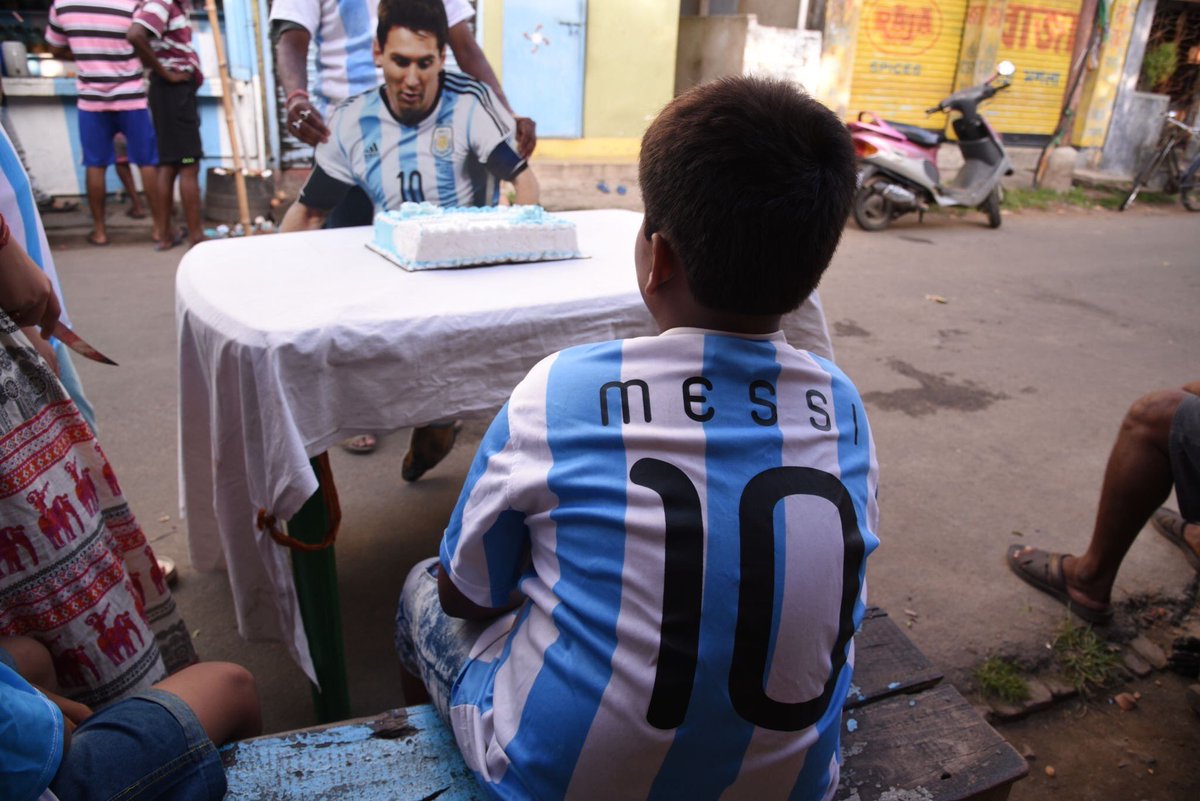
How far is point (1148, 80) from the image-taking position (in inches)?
458

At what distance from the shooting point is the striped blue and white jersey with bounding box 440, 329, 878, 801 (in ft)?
3.05

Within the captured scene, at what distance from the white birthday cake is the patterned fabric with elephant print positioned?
2.83 ft

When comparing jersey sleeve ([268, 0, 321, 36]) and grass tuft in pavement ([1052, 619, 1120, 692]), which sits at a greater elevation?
jersey sleeve ([268, 0, 321, 36])

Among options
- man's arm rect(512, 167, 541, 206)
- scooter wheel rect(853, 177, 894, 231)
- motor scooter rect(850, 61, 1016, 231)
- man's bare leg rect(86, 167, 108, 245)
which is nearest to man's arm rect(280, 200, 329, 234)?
man's arm rect(512, 167, 541, 206)

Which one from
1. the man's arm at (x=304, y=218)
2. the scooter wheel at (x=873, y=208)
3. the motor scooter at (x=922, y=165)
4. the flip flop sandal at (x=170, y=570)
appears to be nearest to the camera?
the flip flop sandal at (x=170, y=570)

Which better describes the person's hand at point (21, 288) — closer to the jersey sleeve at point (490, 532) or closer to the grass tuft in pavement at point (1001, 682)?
the jersey sleeve at point (490, 532)

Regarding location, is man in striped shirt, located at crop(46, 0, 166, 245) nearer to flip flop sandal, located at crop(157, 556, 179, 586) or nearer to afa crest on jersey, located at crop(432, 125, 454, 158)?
afa crest on jersey, located at crop(432, 125, 454, 158)

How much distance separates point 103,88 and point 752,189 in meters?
6.09

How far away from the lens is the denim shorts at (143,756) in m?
0.96

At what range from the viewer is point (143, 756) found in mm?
1022

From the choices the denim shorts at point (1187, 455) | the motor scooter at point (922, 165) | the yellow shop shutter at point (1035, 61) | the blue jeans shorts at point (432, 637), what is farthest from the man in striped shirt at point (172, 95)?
the yellow shop shutter at point (1035, 61)

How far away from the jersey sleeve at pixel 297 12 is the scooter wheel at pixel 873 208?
5.81 m

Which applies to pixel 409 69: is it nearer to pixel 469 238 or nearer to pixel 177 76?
pixel 469 238

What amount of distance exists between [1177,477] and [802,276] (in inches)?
60.8
